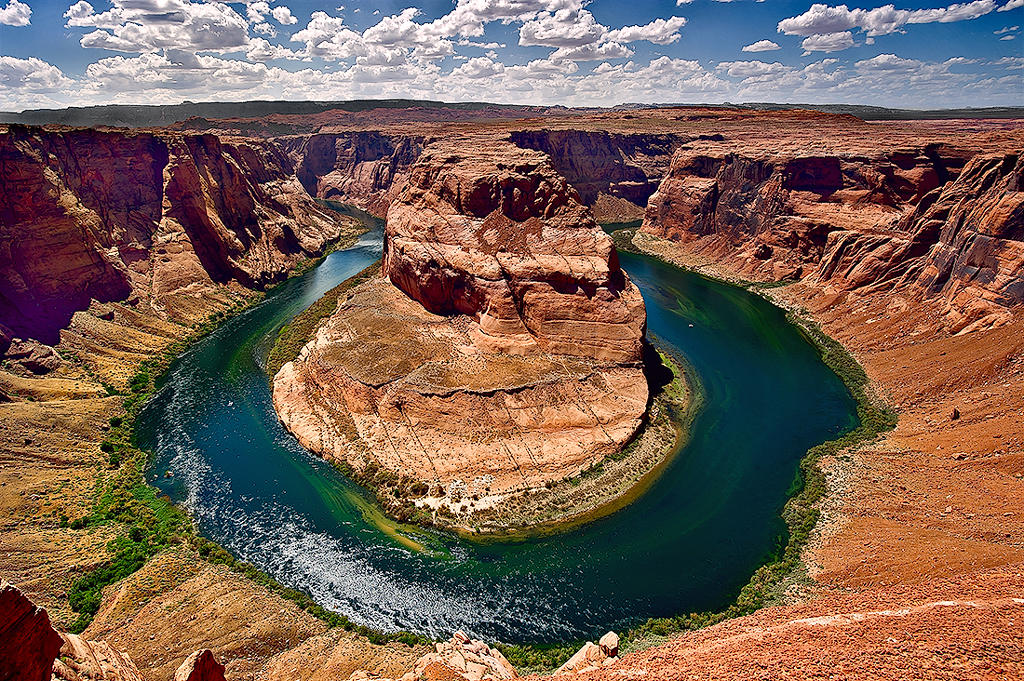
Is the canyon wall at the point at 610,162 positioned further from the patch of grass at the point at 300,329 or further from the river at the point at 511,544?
the river at the point at 511,544

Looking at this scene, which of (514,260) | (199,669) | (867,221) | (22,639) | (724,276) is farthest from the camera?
(724,276)

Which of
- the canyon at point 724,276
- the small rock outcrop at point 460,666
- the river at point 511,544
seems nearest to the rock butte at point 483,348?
the canyon at point 724,276

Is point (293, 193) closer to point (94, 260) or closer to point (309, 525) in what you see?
point (94, 260)

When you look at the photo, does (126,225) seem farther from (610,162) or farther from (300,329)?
(610,162)

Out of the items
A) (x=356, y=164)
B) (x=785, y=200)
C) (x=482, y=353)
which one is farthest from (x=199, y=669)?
(x=356, y=164)

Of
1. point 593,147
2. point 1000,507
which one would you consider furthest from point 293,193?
point 1000,507

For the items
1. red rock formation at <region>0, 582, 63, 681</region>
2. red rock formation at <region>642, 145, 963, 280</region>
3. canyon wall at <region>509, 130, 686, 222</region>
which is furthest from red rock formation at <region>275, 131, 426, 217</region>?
red rock formation at <region>0, 582, 63, 681</region>
